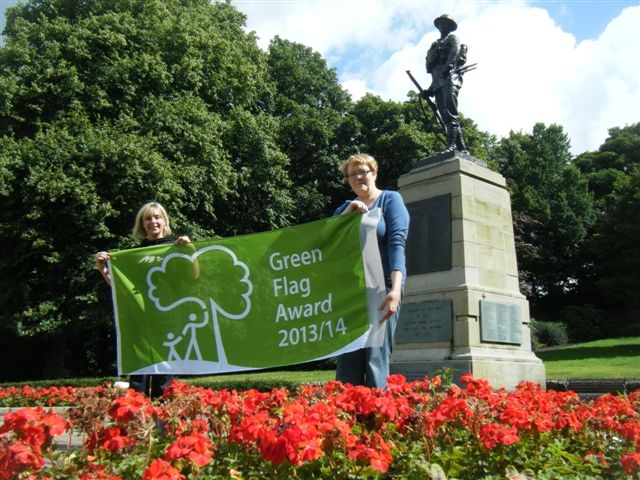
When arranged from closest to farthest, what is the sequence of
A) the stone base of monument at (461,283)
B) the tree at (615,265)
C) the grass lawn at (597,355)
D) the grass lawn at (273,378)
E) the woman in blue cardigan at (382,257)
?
the woman in blue cardigan at (382,257) → the stone base of monument at (461,283) → the grass lawn at (273,378) → the grass lawn at (597,355) → the tree at (615,265)

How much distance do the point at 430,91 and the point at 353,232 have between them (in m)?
8.65

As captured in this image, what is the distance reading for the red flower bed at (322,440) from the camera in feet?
9.34

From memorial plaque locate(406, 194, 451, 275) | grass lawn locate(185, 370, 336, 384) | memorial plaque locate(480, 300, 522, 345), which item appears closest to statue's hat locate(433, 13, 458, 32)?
memorial plaque locate(406, 194, 451, 275)

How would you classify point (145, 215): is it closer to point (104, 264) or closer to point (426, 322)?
point (104, 264)

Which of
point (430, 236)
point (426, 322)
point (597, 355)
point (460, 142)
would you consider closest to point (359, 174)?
point (426, 322)

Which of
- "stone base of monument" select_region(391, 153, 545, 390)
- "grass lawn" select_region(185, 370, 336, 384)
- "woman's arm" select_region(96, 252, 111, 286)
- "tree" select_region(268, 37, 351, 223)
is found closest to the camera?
"woman's arm" select_region(96, 252, 111, 286)

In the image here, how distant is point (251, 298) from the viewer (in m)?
5.53

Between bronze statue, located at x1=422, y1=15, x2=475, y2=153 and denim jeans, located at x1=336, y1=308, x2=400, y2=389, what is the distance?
8.37 metres

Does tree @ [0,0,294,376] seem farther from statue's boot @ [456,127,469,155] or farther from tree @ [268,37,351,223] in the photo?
statue's boot @ [456,127,469,155]

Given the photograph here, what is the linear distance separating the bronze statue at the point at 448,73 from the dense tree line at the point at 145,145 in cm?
1147

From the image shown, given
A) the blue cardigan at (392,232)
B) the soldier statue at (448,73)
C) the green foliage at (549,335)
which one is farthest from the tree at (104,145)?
the blue cardigan at (392,232)

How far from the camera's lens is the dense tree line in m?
21.2

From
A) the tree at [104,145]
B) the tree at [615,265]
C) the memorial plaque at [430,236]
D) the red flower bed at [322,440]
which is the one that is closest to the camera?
the red flower bed at [322,440]

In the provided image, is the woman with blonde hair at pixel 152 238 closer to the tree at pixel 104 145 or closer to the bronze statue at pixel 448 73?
the bronze statue at pixel 448 73
